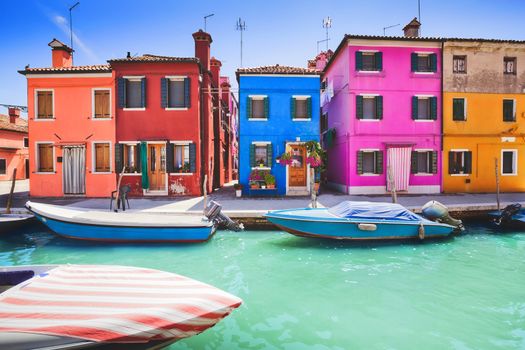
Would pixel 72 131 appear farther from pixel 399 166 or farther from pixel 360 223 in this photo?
pixel 399 166

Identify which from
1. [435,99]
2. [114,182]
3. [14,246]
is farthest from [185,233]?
[435,99]

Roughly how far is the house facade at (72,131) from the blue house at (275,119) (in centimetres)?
680

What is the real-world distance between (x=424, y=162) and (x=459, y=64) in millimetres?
5789

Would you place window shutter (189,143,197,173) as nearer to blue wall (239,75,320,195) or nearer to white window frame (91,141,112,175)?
blue wall (239,75,320,195)

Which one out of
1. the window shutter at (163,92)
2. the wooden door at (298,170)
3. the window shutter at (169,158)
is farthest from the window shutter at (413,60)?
the window shutter at (169,158)

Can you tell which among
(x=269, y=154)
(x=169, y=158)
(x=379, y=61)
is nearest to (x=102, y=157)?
(x=169, y=158)

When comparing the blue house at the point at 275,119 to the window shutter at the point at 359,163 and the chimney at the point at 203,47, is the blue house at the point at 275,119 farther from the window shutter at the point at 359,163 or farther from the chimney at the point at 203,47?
the chimney at the point at 203,47

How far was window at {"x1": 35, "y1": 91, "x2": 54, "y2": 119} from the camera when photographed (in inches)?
618

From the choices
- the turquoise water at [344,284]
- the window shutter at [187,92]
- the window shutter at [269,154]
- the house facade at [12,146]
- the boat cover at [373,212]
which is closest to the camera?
the turquoise water at [344,284]

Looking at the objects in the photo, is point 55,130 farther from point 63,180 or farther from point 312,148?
point 312,148

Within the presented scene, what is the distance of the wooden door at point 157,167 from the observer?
1579 centimetres

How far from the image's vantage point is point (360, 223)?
8977 mm

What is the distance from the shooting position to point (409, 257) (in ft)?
27.2

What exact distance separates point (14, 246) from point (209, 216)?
19.6 feet
